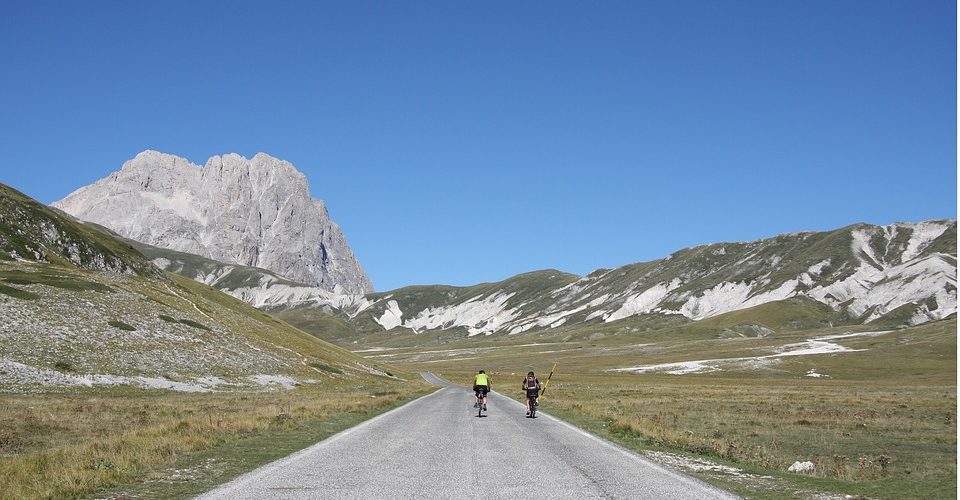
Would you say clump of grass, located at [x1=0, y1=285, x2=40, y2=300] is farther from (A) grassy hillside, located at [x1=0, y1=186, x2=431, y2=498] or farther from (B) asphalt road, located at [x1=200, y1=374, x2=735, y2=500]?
(B) asphalt road, located at [x1=200, y1=374, x2=735, y2=500]

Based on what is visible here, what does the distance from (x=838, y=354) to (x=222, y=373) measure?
450ft

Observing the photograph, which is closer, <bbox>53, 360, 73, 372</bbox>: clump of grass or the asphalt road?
the asphalt road

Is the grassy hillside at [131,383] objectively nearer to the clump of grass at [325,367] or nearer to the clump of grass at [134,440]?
the clump of grass at [134,440]

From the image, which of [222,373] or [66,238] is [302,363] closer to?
[222,373]

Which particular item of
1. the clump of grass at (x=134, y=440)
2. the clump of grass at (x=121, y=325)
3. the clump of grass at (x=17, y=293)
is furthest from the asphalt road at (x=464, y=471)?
the clump of grass at (x=17, y=293)

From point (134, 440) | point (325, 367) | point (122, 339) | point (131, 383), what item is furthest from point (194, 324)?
point (134, 440)

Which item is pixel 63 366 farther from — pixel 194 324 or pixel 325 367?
pixel 325 367

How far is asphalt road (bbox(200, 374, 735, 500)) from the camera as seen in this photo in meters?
12.8

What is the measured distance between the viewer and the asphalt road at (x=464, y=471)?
1275cm

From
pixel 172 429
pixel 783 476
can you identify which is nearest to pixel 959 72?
pixel 783 476

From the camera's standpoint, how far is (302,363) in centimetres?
8044

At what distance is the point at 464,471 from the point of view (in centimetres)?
1533

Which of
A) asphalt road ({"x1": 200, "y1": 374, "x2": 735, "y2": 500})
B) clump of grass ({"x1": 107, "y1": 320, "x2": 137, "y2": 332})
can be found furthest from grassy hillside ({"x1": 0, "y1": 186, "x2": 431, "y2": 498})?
asphalt road ({"x1": 200, "y1": 374, "x2": 735, "y2": 500})

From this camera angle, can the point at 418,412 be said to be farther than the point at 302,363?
No
